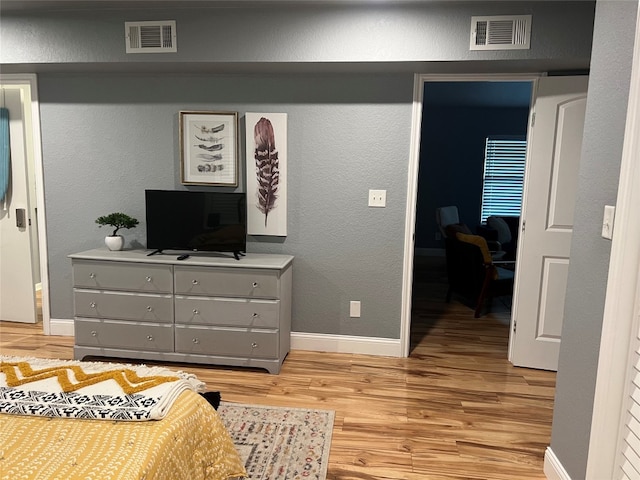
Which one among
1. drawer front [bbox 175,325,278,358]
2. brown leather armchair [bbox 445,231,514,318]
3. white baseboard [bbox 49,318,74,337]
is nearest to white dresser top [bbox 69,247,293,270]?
drawer front [bbox 175,325,278,358]

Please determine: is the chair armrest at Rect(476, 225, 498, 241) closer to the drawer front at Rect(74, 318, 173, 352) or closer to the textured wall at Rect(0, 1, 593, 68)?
the textured wall at Rect(0, 1, 593, 68)

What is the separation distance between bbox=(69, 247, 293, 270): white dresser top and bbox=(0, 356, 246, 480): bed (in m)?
1.30

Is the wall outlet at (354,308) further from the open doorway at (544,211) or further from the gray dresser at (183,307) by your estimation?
the gray dresser at (183,307)

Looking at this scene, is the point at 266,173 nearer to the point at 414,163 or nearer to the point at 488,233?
the point at 414,163

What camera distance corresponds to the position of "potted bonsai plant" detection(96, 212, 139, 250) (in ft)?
11.1

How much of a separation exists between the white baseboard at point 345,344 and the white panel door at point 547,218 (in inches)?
35.9

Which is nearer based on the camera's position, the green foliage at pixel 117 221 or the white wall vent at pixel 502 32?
the white wall vent at pixel 502 32

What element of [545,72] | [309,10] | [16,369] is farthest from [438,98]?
[16,369]

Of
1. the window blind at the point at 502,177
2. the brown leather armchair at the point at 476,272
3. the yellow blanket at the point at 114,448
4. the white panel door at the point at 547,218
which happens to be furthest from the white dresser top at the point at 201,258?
the window blind at the point at 502,177

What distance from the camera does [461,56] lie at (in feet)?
9.40

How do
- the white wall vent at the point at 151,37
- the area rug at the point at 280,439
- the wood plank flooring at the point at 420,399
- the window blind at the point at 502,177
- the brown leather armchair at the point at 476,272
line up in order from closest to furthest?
the area rug at the point at 280,439 < the wood plank flooring at the point at 420,399 < the white wall vent at the point at 151,37 < the brown leather armchair at the point at 476,272 < the window blind at the point at 502,177

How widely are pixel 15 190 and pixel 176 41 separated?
2.11 meters

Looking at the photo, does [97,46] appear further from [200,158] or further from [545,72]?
[545,72]

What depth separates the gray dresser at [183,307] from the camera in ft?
10.2
